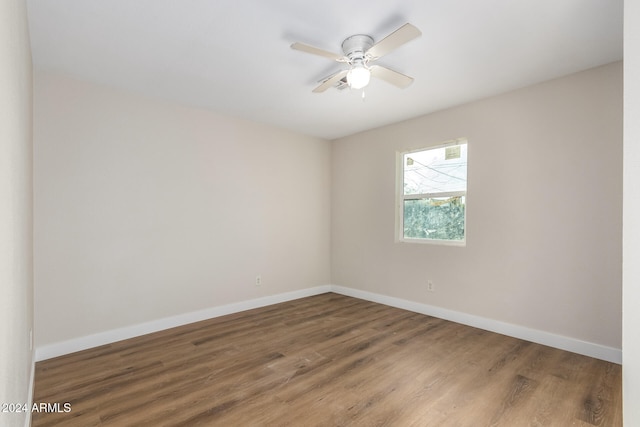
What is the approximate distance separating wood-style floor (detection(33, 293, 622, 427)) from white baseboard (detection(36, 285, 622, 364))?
9cm

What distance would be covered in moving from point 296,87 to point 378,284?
2840 mm

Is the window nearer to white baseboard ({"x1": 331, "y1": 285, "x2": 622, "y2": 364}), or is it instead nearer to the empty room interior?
the empty room interior

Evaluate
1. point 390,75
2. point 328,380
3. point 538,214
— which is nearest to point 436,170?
point 538,214

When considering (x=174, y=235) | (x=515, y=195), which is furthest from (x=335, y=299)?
(x=515, y=195)

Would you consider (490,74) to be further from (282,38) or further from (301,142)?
(301,142)

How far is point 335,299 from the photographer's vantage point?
465 cm

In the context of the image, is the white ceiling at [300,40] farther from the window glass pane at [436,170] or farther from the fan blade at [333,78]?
the window glass pane at [436,170]

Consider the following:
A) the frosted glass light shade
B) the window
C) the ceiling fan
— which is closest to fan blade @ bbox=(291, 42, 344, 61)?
the ceiling fan

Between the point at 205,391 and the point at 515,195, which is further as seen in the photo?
the point at 515,195

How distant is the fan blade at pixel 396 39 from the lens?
178cm

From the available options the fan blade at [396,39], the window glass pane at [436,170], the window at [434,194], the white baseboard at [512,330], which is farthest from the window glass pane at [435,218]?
the fan blade at [396,39]

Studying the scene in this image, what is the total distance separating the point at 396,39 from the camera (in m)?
1.90
